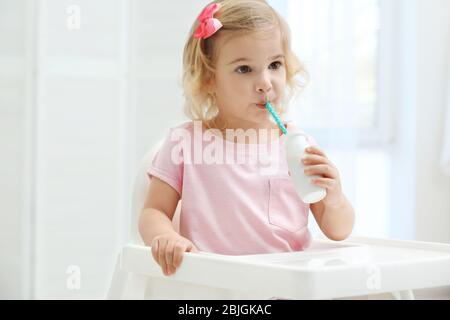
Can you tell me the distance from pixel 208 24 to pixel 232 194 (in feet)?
0.83

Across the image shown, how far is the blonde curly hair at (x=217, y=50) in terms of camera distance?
1.03 metres

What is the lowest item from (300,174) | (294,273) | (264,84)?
(294,273)

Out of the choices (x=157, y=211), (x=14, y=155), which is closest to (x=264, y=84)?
(x=157, y=211)

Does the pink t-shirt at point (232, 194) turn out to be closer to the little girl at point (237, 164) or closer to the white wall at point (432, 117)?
the little girl at point (237, 164)

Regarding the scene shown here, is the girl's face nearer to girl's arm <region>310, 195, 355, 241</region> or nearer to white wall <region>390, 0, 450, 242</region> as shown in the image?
girl's arm <region>310, 195, 355, 241</region>

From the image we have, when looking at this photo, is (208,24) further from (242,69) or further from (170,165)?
(170,165)

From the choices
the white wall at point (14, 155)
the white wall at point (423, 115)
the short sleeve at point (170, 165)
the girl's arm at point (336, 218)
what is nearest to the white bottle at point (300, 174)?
the girl's arm at point (336, 218)

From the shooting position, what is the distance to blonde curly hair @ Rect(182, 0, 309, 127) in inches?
40.7

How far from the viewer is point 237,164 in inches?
41.9

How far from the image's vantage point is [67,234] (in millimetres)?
1714

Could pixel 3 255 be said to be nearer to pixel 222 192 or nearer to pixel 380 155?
pixel 222 192

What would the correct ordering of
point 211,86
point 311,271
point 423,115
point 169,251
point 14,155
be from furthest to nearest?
point 423,115 → point 14,155 → point 211,86 → point 169,251 → point 311,271

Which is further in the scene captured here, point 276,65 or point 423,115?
point 423,115
